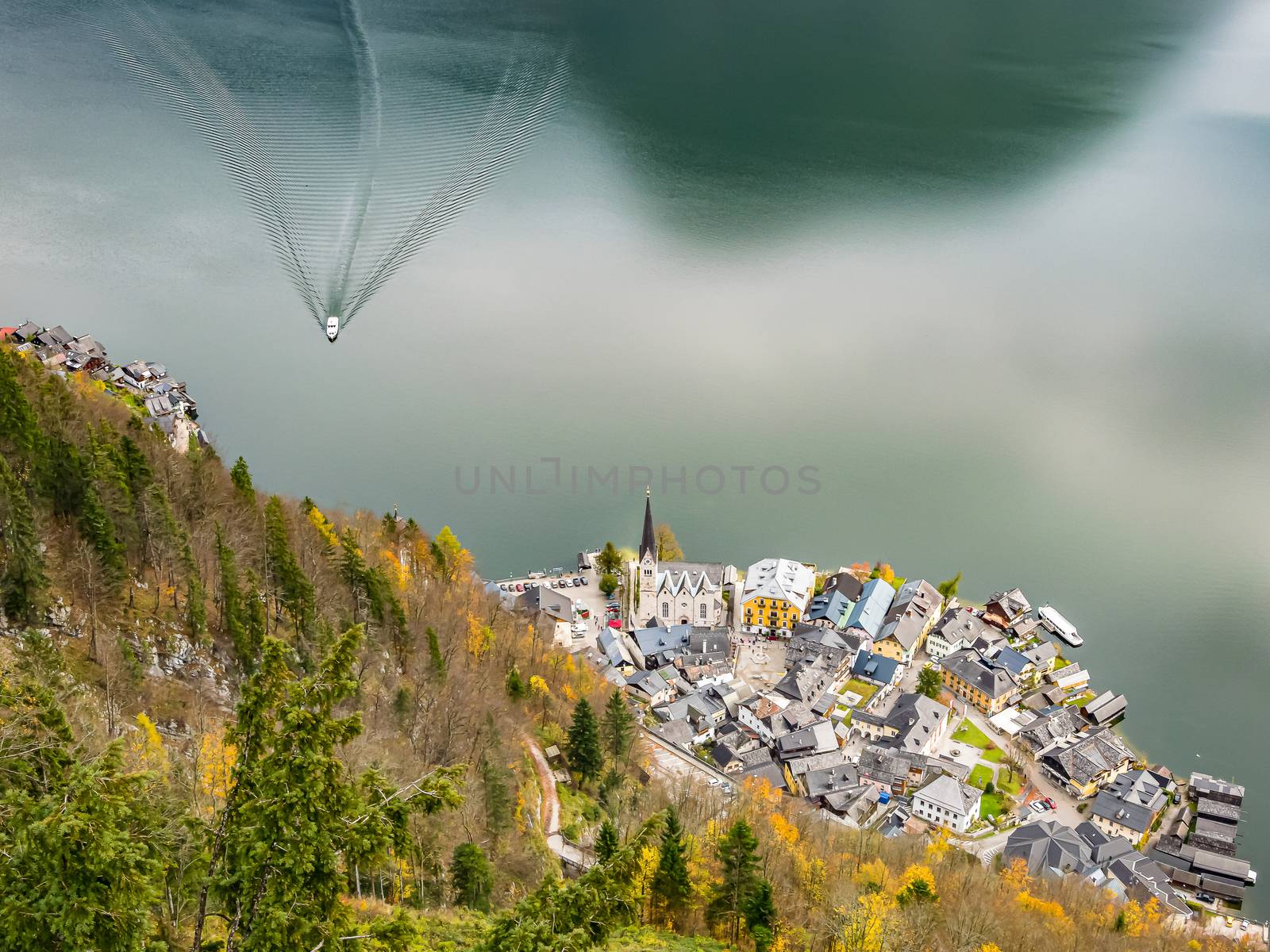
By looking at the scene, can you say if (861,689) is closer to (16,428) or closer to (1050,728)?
(1050,728)

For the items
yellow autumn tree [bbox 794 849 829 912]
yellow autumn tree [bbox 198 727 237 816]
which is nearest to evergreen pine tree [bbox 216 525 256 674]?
yellow autumn tree [bbox 198 727 237 816]

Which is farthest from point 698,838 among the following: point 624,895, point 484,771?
point 624,895

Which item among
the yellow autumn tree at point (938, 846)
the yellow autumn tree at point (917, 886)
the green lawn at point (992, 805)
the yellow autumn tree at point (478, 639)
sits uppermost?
the yellow autumn tree at point (478, 639)

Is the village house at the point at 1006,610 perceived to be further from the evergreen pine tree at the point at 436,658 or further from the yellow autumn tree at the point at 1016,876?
the evergreen pine tree at the point at 436,658

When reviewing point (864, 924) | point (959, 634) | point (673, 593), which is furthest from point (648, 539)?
point (864, 924)

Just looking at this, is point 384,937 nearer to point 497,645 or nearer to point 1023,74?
point 497,645

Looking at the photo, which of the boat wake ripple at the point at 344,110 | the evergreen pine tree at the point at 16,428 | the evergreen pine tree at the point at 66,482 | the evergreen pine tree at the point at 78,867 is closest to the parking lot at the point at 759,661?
the boat wake ripple at the point at 344,110
